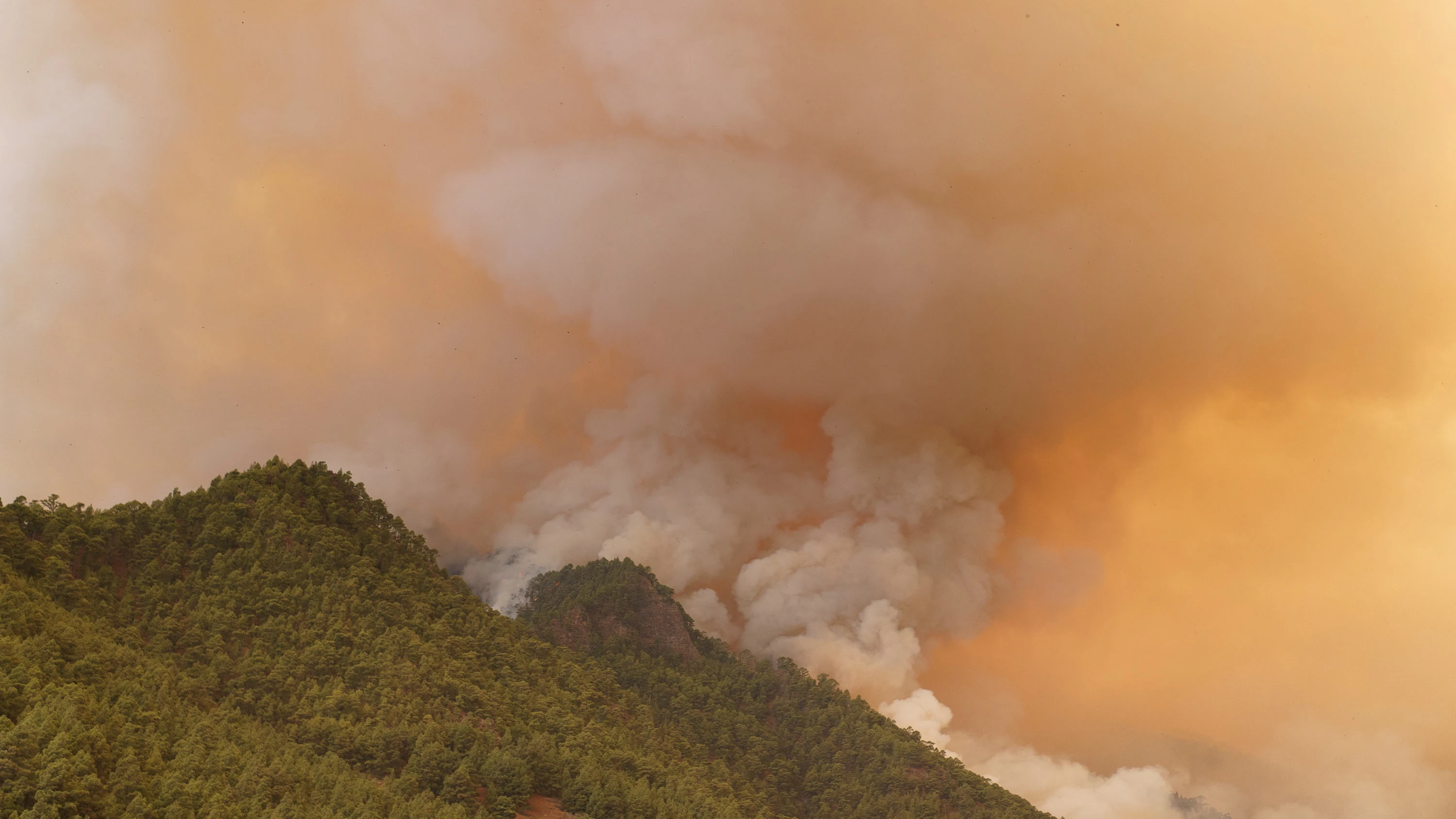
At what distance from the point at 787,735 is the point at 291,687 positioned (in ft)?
317

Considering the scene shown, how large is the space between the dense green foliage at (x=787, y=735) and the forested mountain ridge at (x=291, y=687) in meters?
1.73

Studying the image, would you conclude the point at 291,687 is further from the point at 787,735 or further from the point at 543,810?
the point at 787,735

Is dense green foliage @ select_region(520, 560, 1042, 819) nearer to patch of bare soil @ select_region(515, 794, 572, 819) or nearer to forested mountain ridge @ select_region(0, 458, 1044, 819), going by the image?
forested mountain ridge @ select_region(0, 458, 1044, 819)

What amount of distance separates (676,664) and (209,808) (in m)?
124

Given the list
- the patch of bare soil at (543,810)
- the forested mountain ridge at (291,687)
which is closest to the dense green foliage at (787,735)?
the forested mountain ridge at (291,687)

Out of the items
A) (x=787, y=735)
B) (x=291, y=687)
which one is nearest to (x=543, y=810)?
(x=291, y=687)

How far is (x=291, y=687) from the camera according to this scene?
103625mm

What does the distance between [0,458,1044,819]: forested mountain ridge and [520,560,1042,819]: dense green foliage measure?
173cm

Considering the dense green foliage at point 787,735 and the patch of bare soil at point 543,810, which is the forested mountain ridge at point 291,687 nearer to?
the patch of bare soil at point 543,810

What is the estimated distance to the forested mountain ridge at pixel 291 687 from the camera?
7269cm

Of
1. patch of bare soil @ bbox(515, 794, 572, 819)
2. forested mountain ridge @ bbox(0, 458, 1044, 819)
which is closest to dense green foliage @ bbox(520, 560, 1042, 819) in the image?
forested mountain ridge @ bbox(0, 458, 1044, 819)

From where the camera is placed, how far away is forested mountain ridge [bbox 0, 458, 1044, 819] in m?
72.7

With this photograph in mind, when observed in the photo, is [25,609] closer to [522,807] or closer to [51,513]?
[51,513]

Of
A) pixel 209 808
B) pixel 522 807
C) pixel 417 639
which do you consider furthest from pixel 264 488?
pixel 209 808
